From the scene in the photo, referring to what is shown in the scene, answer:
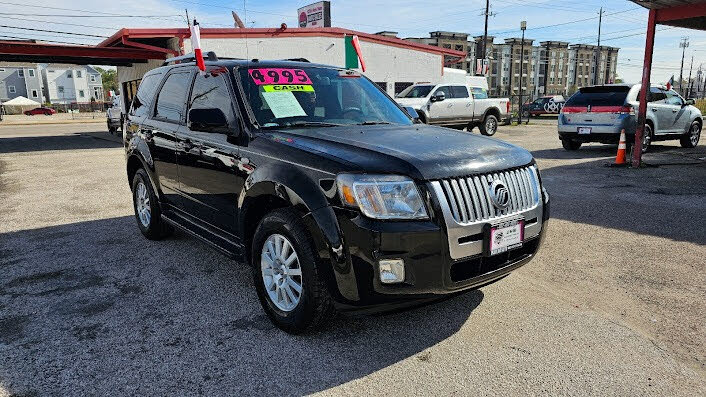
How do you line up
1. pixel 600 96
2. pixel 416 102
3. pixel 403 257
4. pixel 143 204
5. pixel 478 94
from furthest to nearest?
pixel 478 94, pixel 416 102, pixel 600 96, pixel 143 204, pixel 403 257

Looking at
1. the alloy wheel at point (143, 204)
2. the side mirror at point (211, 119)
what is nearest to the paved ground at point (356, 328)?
the alloy wheel at point (143, 204)

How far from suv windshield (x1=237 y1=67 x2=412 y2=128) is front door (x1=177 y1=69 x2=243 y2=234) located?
0.22 m

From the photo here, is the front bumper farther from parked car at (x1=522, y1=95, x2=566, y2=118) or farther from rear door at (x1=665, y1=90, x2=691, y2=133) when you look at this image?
parked car at (x1=522, y1=95, x2=566, y2=118)

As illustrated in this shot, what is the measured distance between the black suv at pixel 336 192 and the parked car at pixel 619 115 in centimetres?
940

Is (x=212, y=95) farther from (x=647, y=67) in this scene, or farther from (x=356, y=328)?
(x=647, y=67)

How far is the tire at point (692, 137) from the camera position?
543 inches

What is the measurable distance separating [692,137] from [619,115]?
3.93 meters

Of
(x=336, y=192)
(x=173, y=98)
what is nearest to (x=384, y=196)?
(x=336, y=192)

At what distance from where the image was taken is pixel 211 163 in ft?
13.2

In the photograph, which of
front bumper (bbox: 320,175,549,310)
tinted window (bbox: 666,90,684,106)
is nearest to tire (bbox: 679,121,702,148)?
tinted window (bbox: 666,90,684,106)

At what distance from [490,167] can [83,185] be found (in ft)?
28.9

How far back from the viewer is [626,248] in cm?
506

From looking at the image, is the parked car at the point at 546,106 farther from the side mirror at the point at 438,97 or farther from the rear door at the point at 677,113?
the rear door at the point at 677,113

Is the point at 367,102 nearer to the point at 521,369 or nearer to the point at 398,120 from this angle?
the point at 398,120
